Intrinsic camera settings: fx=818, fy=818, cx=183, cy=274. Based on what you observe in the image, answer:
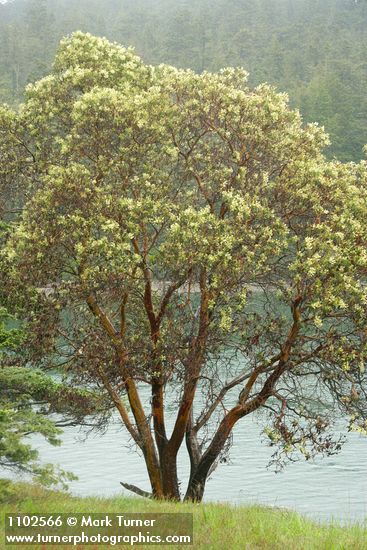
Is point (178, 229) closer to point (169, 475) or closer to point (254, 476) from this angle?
point (169, 475)

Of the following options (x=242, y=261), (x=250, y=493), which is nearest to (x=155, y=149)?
(x=242, y=261)

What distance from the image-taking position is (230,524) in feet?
48.0

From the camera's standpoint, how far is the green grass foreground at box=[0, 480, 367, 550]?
1343 cm

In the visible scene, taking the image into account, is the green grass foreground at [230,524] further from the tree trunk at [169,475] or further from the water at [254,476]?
the water at [254,476]

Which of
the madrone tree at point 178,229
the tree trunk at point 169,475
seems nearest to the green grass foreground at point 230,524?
the madrone tree at point 178,229

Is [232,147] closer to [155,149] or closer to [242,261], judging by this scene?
[155,149]

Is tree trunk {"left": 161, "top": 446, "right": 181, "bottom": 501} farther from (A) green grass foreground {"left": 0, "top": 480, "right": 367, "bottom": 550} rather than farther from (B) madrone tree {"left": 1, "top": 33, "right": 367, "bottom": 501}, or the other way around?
(A) green grass foreground {"left": 0, "top": 480, "right": 367, "bottom": 550}

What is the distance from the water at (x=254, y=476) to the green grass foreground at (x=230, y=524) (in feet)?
44.9

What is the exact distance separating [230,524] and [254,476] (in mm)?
23896

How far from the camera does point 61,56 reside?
77.3ft

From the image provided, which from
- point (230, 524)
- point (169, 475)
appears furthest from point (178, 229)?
point (230, 524)

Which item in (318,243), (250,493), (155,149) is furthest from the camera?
(250,493)

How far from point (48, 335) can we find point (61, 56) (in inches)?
316

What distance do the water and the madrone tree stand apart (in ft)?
32.9
